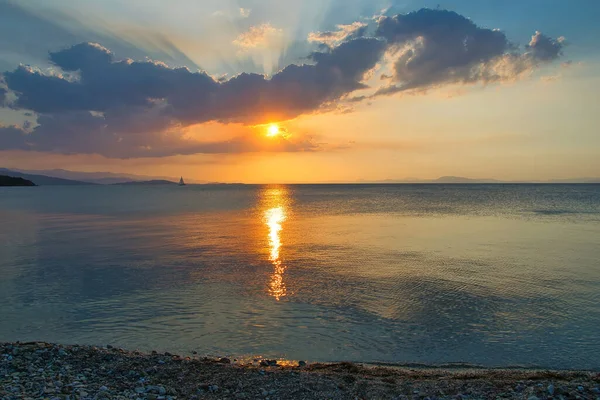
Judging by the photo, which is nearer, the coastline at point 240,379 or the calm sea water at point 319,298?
the coastline at point 240,379

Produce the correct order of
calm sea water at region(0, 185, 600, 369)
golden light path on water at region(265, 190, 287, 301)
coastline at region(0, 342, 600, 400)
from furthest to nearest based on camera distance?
golden light path on water at region(265, 190, 287, 301), calm sea water at region(0, 185, 600, 369), coastline at region(0, 342, 600, 400)

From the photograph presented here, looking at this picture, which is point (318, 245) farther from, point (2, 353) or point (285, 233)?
point (2, 353)

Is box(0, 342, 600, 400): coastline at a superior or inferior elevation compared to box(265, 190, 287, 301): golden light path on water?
superior

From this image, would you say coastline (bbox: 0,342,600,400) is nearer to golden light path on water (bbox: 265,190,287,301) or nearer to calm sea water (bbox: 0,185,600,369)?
calm sea water (bbox: 0,185,600,369)

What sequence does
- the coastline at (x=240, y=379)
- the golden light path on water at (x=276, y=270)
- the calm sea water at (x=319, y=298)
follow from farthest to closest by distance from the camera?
1. the golden light path on water at (x=276, y=270)
2. the calm sea water at (x=319, y=298)
3. the coastline at (x=240, y=379)

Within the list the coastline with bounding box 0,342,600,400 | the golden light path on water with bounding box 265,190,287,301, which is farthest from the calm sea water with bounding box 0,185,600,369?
the coastline with bounding box 0,342,600,400

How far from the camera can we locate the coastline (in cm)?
917

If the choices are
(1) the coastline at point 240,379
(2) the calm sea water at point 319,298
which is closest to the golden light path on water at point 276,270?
(2) the calm sea water at point 319,298

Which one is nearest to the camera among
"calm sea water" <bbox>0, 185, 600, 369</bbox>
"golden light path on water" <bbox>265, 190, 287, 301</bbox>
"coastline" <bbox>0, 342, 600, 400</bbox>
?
"coastline" <bbox>0, 342, 600, 400</bbox>

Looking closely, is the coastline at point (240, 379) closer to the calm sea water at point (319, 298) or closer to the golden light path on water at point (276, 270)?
the calm sea water at point (319, 298)

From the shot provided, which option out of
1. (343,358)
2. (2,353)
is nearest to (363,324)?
(343,358)

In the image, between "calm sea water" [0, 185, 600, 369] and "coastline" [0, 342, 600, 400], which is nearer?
"coastline" [0, 342, 600, 400]

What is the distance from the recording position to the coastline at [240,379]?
917 cm

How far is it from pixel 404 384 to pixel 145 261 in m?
21.6
